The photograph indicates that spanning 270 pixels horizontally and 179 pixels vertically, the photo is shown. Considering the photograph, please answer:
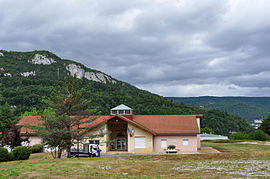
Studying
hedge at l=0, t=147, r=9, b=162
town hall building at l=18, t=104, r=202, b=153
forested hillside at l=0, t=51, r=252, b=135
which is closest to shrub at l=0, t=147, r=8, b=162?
hedge at l=0, t=147, r=9, b=162

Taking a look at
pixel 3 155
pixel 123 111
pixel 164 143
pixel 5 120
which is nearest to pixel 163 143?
pixel 164 143

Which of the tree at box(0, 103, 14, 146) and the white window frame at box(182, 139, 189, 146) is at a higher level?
the tree at box(0, 103, 14, 146)

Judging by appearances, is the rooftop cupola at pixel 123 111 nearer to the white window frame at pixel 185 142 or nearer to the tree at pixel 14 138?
the white window frame at pixel 185 142

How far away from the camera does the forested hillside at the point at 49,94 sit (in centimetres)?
10869

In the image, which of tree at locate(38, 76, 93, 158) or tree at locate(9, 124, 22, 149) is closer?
tree at locate(38, 76, 93, 158)

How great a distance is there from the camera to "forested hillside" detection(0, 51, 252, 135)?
109 m

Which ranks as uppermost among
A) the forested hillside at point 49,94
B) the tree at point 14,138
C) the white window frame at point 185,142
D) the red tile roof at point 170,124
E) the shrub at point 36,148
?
the forested hillside at point 49,94

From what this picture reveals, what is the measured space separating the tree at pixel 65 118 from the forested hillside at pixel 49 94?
37.6 m

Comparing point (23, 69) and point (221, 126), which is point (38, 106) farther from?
point (221, 126)

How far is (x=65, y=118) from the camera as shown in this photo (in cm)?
2986

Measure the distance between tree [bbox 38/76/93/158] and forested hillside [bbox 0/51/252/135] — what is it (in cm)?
3759

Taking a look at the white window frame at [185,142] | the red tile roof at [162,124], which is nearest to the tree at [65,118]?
the red tile roof at [162,124]

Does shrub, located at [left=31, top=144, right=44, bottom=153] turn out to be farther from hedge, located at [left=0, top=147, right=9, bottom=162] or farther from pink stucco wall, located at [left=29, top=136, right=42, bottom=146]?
hedge, located at [left=0, top=147, right=9, bottom=162]

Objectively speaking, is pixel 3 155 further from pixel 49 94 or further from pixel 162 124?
pixel 49 94
